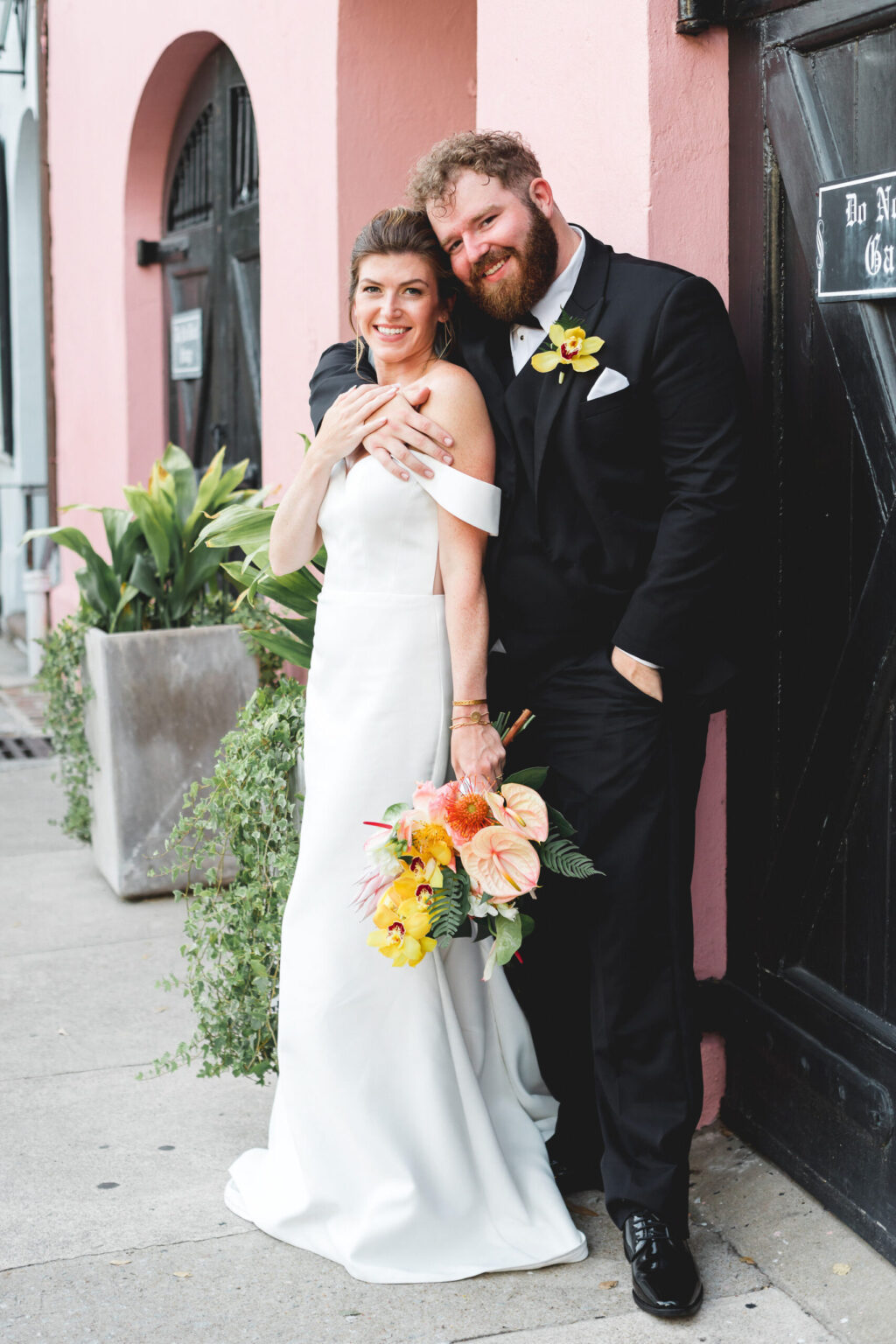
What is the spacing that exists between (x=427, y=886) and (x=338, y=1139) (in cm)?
60

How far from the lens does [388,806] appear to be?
9.32 feet

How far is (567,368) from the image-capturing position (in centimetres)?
265

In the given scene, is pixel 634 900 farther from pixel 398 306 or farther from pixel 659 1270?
pixel 398 306

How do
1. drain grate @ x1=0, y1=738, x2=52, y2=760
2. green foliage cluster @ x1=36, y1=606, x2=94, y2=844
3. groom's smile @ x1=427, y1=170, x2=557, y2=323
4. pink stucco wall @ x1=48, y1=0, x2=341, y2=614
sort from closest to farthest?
groom's smile @ x1=427, y1=170, x2=557, y2=323 → pink stucco wall @ x1=48, y1=0, x2=341, y2=614 → green foliage cluster @ x1=36, y1=606, x2=94, y2=844 → drain grate @ x1=0, y1=738, x2=52, y2=760

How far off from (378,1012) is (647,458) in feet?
3.95

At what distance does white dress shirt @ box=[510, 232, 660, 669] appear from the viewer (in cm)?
274

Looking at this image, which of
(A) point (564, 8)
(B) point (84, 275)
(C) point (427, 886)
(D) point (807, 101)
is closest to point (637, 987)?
(C) point (427, 886)

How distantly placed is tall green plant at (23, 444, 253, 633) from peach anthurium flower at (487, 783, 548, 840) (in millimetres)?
2632

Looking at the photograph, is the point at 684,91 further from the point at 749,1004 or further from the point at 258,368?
the point at 258,368

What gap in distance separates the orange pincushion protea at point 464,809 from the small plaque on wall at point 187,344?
480cm

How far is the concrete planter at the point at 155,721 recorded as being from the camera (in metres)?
5.05

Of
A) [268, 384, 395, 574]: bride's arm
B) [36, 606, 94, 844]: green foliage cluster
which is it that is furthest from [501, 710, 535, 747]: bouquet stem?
[36, 606, 94, 844]: green foliage cluster

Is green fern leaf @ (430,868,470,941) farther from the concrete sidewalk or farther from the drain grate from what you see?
the drain grate

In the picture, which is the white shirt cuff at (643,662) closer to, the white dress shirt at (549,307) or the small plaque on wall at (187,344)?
the white dress shirt at (549,307)
